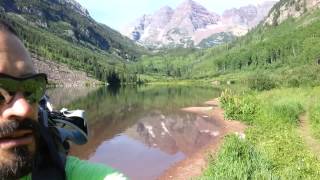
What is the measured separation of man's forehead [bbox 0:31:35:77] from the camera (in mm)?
1829

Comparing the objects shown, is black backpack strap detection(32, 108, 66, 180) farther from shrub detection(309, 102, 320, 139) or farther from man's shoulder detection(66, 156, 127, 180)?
shrub detection(309, 102, 320, 139)

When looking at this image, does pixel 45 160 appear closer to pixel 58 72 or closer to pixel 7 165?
pixel 7 165

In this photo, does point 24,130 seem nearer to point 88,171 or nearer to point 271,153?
point 88,171

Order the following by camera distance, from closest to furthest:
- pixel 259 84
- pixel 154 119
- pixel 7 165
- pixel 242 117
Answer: pixel 7 165 < pixel 242 117 < pixel 154 119 < pixel 259 84

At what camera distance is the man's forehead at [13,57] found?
1829mm

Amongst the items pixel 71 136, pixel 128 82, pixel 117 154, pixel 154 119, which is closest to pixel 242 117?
pixel 117 154

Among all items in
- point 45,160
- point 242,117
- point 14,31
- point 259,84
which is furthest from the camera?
point 259,84

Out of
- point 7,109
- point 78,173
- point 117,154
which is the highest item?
point 7,109

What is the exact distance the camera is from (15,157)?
1.69 m

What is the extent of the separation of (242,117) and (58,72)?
511ft

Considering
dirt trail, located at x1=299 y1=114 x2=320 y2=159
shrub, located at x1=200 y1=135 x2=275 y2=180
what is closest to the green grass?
shrub, located at x1=200 y1=135 x2=275 y2=180

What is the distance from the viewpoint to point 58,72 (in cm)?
18788

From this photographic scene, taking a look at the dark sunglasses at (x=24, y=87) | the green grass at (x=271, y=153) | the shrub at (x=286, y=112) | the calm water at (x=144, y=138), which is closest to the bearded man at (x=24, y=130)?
the dark sunglasses at (x=24, y=87)

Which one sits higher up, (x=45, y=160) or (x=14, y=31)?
(x=14, y=31)
